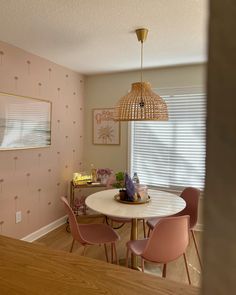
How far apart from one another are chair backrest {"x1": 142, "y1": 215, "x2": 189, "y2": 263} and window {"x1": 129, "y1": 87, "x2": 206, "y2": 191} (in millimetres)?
1538

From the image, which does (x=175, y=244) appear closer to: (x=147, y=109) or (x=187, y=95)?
(x=147, y=109)

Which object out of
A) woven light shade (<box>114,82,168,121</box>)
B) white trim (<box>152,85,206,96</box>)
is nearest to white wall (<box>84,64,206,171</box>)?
white trim (<box>152,85,206,96</box>)

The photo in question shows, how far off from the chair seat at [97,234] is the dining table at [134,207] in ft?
0.73

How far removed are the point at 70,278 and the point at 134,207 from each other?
52.8 inches

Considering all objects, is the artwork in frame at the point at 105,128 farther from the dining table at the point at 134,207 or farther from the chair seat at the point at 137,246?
the chair seat at the point at 137,246

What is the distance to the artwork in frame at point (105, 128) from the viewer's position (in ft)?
12.2

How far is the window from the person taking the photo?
10.6 feet

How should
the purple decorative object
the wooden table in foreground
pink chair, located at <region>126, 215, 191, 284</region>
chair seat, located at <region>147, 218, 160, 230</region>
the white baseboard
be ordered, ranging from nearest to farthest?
the wooden table in foreground
pink chair, located at <region>126, 215, 191, 284</region>
the purple decorative object
chair seat, located at <region>147, 218, 160, 230</region>
the white baseboard

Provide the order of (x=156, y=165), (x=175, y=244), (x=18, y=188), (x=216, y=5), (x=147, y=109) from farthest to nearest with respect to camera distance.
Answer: (x=156, y=165), (x=18, y=188), (x=147, y=109), (x=175, y=244), (x=216, y=5)

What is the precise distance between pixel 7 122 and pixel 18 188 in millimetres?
765

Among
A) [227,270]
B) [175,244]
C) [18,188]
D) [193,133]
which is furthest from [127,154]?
[227,270]

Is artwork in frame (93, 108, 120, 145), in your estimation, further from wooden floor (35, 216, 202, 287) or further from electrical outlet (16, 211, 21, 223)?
electrical outlet (16, 211, 21, 223)

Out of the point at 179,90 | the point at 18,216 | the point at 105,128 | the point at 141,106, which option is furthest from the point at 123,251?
the point at 179,90

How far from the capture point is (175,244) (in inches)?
67.2
